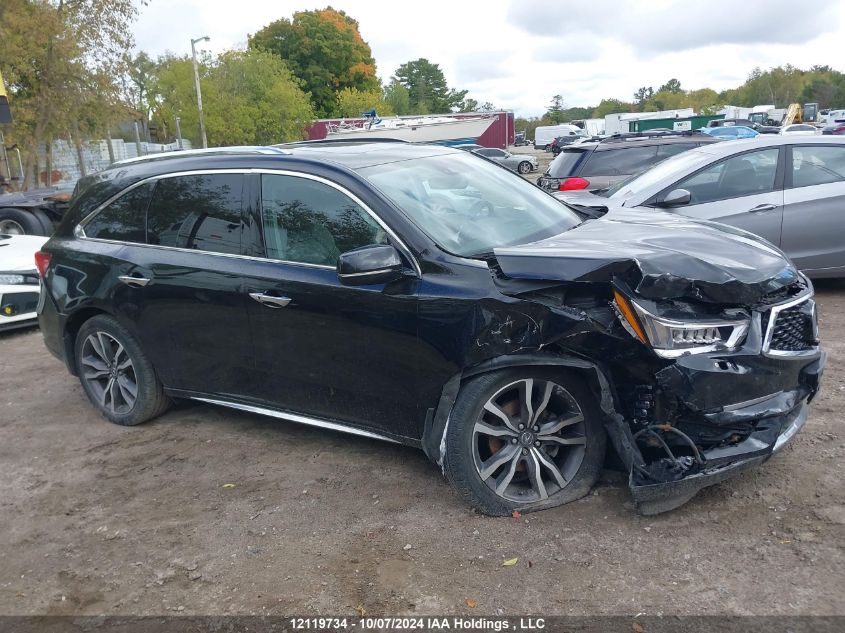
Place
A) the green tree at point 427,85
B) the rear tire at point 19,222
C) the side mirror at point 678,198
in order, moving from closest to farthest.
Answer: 1. the side mirror at point 678,198
2. the rear tire at point 19,222
3. the green tree at point 427,85

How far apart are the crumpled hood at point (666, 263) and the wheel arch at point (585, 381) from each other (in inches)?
14.7

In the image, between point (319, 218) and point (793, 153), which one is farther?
point (793, 153)

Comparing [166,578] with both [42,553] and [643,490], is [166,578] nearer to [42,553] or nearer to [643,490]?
[42,553]

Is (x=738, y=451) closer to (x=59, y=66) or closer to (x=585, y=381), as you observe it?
(x=585, y=381)

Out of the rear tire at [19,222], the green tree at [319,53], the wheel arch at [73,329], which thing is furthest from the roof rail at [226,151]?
the green tree at [319,53]

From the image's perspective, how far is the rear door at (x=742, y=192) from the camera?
6891 mm

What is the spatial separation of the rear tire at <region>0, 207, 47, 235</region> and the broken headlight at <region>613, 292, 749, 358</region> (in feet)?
35.9

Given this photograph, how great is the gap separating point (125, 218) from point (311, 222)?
1574 mm

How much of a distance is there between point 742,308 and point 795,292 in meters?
0.44

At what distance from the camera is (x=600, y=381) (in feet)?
11.0

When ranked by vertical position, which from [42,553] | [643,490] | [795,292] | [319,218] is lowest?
[42,553]

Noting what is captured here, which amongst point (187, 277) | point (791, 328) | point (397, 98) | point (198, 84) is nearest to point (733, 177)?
point (791, 328)

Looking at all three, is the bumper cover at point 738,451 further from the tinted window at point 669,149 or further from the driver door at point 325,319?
the tinted window at point 669,149

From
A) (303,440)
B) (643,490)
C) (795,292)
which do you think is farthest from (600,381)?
(303,440)
